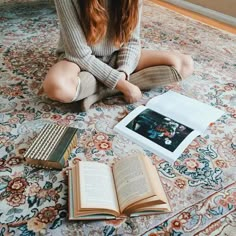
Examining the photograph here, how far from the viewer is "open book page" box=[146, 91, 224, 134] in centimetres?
121

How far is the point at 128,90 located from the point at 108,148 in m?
0.27

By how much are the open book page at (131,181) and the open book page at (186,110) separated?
0.32 meters

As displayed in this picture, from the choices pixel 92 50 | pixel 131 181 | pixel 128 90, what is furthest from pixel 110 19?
pixel 131 181

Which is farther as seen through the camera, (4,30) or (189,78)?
(4,30)

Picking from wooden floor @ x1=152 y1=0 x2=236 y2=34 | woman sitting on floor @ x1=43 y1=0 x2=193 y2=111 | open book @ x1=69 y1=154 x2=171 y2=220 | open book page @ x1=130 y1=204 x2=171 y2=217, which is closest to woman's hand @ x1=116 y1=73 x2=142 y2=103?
woman sitting on floor @ x1=43 y1=0 x2=193 y2=111

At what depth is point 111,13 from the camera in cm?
125

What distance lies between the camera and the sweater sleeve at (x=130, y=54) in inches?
51.5

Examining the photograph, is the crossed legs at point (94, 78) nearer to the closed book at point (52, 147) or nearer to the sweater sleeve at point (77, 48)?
the sweater sleeve at point (77, 48)

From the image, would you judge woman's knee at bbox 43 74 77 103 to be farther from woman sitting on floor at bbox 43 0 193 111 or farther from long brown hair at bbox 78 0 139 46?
long brown hair at bbox 78 0 139 46

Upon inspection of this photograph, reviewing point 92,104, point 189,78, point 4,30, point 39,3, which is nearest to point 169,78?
point 189,78

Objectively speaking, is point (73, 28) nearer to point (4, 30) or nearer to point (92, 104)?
point (92, 104)

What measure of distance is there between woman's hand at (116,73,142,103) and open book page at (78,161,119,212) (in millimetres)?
391

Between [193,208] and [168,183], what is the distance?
0.11m

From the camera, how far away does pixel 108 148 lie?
3.67 feet
